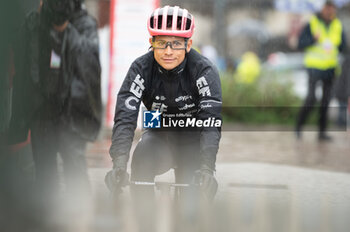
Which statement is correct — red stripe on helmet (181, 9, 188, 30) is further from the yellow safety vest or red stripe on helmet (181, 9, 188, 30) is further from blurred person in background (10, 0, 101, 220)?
the yellow safety vest

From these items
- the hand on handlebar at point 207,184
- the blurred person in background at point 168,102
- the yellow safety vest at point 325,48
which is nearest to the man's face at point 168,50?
the blurred person in background at point 168,102

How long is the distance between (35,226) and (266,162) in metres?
4.01

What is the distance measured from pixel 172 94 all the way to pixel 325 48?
6.73 m

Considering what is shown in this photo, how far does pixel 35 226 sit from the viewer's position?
15.7 feet

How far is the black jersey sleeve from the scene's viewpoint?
3637mm

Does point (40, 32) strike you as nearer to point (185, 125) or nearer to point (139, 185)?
point (185, 125)

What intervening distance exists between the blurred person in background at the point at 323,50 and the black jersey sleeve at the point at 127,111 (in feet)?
21.8

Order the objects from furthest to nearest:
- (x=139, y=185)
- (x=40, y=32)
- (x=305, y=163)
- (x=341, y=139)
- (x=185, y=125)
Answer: (x=341, y=139) < (x=305, y=163) < (x=40, y=32) < (x=185, y=125) < (x=139, y=185)

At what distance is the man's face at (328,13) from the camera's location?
1023 cm

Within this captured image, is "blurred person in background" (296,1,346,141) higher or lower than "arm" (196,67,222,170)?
higher

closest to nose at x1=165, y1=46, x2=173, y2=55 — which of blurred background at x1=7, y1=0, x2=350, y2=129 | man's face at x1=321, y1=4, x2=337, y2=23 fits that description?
blurred background at x1=7, y1=0, x2=350, y2=129

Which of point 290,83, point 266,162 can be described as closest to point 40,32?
point 266,162

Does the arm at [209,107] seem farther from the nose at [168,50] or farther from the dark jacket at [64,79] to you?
the dark jacket at [64,79]

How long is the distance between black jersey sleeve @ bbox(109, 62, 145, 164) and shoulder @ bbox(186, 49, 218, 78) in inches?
11.9
